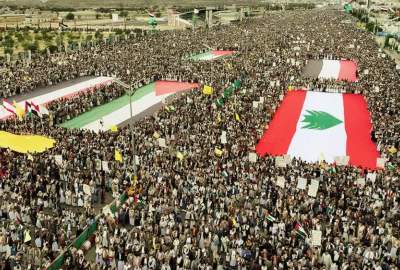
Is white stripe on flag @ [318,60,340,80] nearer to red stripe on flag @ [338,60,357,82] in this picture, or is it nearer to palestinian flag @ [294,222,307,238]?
red stripe on flag @ [338,60,357,82]

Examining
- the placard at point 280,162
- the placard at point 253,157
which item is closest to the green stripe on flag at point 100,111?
the placard at point 253,157

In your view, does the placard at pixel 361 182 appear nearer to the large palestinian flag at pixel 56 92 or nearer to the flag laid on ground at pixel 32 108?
the flag laid on ground at pixel 32 108

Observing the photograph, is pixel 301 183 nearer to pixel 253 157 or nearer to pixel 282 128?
pixel 253 157

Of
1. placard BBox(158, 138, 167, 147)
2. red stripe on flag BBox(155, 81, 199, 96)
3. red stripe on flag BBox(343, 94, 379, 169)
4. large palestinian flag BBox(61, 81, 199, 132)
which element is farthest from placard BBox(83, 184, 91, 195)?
red stripe on flag BBox(155, 81, 199, 96)

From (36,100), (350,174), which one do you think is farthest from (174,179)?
(36,100)

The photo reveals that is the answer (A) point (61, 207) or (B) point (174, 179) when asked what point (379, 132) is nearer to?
(B) point (174, 179)

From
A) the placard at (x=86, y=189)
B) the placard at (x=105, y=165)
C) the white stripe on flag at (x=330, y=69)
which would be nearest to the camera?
the placard at (x=86, y=189)
